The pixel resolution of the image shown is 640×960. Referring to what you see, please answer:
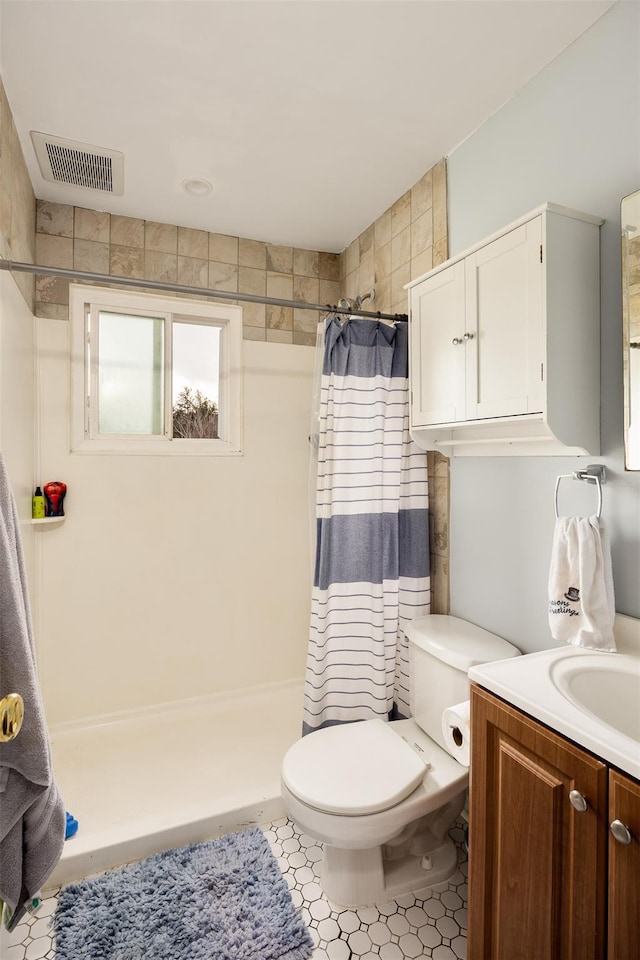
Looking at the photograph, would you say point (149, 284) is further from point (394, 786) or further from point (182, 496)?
point (394, 786)

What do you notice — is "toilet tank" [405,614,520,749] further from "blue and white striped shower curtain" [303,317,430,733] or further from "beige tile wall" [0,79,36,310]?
"beige tile wall" [0,79,36,310]

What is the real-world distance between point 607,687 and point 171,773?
1758mm

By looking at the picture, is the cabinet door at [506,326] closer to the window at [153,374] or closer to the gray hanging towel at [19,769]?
the gray hanging towel at [19,769]

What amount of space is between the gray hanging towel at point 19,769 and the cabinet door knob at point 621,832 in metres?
0.98

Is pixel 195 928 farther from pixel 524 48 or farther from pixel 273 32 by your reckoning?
pixel 524 48

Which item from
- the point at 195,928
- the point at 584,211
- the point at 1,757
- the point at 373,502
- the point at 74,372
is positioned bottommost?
the point at 195,928

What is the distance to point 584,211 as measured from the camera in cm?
143

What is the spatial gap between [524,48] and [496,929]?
2.27 metres

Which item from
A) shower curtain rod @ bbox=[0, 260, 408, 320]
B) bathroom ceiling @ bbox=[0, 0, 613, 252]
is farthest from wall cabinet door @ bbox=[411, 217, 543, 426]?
bathroom ceiling @ bbox=[0, 0, 613, 252]

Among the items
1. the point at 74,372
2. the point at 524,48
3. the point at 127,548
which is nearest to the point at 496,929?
the point at 127,548

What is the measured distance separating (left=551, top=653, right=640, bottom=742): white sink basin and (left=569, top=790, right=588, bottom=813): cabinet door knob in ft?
0.80

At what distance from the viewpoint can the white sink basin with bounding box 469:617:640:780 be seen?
3.22 feet

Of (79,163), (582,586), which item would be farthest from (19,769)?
(79,163)

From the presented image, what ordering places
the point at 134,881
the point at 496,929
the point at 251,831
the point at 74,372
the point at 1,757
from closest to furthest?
the point at 1,757
the point at 496,929
the point at 134,881
the point at 251,831
the point at 74,372
